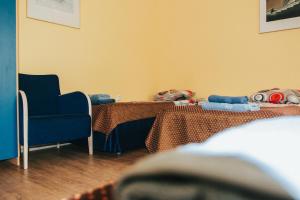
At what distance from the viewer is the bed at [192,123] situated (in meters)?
1.82

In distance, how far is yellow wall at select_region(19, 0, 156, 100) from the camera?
282 cm

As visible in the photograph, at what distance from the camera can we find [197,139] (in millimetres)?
1949

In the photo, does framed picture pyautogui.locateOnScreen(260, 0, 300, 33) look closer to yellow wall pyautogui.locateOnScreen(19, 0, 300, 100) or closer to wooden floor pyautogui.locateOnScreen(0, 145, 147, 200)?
yellow wall pyautogui.locateOnScreen(19, 0, 300, 100)

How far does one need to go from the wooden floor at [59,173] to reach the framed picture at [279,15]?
2037mm

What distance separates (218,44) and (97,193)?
3.32 meters

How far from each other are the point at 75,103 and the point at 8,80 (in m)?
0.65

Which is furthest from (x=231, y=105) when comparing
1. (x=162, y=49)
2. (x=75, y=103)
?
(x=162, y=49)

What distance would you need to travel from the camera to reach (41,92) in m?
2.68

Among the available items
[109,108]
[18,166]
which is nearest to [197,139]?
[109,108]

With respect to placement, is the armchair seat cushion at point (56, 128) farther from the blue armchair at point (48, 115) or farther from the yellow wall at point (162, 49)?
the yellow wall at point (162, 49)

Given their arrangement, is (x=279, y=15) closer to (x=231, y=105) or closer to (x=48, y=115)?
(x=231, y=105)

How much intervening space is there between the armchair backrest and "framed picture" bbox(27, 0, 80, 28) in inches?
25.6

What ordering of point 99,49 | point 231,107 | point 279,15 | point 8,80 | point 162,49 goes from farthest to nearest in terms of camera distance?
point 162,49, point 99,49, point 279,15, point 8,80, point 231,107

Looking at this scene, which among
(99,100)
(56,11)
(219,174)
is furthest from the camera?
(56,11)
